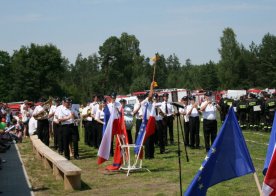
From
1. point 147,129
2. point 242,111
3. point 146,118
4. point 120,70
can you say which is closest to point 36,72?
point 120,70

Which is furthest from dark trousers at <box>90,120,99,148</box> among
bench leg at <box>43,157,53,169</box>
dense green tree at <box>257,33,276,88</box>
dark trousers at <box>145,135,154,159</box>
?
dense green tree at <box>257,33,276,88</box>

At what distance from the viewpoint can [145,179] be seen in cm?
1097

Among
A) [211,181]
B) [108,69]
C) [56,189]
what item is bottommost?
[56,189]

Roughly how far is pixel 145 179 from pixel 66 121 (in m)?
4.67

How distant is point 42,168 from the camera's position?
1418 cm

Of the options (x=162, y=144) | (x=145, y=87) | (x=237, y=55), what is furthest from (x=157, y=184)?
(x=237, y=55)

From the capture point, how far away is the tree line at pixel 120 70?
79312mm

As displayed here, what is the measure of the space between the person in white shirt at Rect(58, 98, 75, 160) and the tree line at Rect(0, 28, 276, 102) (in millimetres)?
64352

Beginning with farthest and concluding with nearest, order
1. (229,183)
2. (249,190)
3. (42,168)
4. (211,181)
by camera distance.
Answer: (42,168)
(229,183)
(249,190)
(211,181)

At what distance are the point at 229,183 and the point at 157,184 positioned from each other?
4.99 ft

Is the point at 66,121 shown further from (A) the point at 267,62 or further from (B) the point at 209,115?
(A) the point at 267,62

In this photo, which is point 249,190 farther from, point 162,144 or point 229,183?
point 162,144

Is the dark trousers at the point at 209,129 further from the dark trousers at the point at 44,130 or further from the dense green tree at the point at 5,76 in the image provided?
the dense green tree at the point at 5,76

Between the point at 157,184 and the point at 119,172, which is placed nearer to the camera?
the point at 157,184
